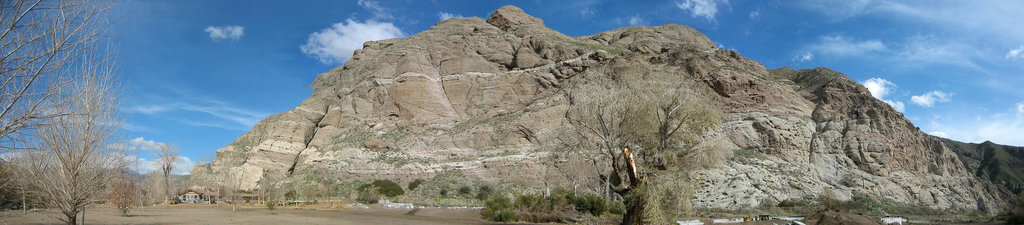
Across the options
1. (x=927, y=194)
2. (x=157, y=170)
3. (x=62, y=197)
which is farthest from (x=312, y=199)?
(x=927, y=194)

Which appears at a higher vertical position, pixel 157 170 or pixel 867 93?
pixel 867 93

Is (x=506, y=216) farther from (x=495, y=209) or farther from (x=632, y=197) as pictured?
(x=632, y=197)

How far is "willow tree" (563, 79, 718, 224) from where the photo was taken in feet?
43.4

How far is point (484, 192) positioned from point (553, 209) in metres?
18.8

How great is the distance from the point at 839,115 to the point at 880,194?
9517 mm

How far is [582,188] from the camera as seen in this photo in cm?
3656

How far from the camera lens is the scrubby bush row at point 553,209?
920 inches

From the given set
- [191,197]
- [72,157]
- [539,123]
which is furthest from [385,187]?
[72,157]

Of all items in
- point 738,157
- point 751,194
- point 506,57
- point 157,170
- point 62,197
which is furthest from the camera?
point 506,57

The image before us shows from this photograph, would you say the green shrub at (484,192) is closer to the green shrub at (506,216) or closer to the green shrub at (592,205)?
the green shrub at (506,216)

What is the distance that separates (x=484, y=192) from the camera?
42062mm

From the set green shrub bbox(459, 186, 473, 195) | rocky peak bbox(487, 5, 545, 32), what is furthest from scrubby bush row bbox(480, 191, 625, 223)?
rocky peak bbox(487, 5, 545, 32)

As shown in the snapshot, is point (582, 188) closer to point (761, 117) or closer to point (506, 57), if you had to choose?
point (761, 117)

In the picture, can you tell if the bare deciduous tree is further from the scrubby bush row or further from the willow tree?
the willow tree
